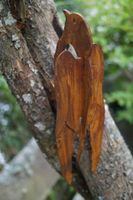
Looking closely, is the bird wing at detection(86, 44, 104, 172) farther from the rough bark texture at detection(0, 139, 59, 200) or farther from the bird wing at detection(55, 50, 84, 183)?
the rough bark texture at detection(0, 139, 59, 200)

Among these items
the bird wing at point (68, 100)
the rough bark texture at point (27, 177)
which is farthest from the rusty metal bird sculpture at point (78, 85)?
the rough bark texture at point (27, 177)

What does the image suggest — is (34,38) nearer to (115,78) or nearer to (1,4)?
(1,4)

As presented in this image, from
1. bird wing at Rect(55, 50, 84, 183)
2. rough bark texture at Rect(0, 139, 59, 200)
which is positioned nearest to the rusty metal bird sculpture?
bird wing at Rect(55, 50, 84, 183)

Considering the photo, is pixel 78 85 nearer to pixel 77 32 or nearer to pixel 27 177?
pixel 77 32

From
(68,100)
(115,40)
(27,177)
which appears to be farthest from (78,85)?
(115,40)

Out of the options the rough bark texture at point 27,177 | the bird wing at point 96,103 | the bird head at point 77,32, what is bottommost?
the rough bark texture at point 27,177

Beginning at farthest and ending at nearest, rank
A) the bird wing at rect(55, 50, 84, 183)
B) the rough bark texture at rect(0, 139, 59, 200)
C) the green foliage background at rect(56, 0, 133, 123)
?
the green foliage background at rect(56, 0, 133, 123) → the rough bark texture at rect(0, 139, 59, 200) → the bird wing at rect(55, 50, 84, 183)

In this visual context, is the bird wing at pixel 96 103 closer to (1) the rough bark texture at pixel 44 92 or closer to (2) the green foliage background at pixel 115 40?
(1) the rough bark texture at pixel 44 92

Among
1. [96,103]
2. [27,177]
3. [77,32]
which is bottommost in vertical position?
[27,177]
